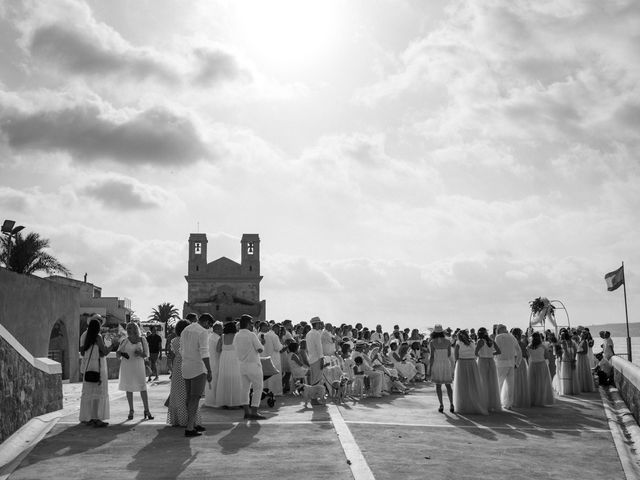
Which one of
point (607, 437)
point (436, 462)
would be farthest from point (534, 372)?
point (436, 462)

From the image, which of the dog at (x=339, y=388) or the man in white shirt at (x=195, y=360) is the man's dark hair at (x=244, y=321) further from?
the dog at (x=339, y=388)

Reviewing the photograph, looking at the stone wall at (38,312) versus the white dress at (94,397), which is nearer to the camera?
the white dress at (94,397)

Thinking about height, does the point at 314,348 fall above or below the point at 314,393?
above

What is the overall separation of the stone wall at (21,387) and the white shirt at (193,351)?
2.42 m

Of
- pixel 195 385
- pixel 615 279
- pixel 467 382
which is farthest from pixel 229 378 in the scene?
pixel 615 279

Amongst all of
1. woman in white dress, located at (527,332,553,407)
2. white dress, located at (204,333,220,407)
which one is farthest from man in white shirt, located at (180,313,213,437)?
woman in white dress, located at (527,332,553,407)

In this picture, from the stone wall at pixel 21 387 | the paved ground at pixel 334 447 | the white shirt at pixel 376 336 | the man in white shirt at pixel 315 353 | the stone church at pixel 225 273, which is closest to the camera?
the paved ground at pixel 334 447

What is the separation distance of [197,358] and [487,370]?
258 inches

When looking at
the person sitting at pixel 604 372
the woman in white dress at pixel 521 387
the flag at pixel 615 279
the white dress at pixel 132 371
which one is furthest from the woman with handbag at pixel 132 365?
the flag at pixel 615 279

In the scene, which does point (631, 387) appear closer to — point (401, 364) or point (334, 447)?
point (334, 447)

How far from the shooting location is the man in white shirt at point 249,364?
461 inches

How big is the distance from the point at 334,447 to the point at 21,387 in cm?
491

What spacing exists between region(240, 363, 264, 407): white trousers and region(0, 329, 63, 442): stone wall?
135 inches

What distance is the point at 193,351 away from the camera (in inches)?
395
